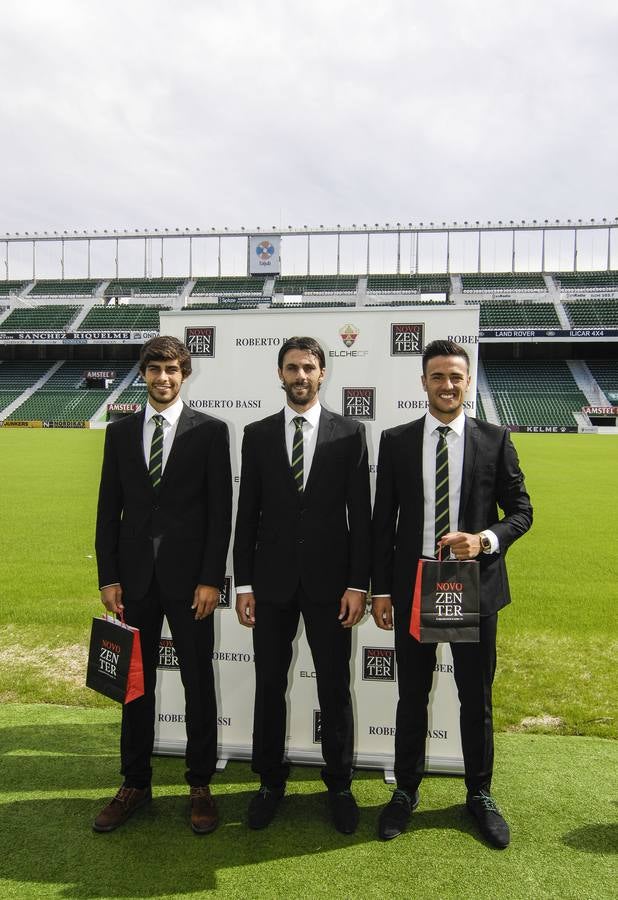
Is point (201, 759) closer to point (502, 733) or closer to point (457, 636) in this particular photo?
point (457, 636)

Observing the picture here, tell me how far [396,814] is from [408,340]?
7.99 feet

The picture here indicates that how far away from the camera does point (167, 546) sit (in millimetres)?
2756

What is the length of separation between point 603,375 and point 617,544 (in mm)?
35811

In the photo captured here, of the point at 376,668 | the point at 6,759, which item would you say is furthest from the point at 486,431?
the point at 6,759

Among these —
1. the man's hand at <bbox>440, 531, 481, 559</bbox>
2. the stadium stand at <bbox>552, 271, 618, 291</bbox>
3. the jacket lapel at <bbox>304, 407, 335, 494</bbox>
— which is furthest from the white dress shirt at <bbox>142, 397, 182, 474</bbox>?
the stadium stand at <bbox>552, 271, 618, 291</bbox>

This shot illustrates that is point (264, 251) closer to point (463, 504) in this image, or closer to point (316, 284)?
point (316, 284)

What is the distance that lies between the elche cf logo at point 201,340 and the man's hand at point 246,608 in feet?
5.00

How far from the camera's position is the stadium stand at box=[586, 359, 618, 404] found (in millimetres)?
37906

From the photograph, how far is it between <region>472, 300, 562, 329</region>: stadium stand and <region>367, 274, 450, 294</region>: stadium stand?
4.26 meters

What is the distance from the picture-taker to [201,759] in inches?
112

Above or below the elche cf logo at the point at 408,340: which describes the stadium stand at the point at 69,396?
above

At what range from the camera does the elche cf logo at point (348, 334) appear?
3.47 m

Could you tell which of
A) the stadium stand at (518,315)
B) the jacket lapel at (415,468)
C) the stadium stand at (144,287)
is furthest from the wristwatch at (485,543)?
the stadium stand at (144,287)

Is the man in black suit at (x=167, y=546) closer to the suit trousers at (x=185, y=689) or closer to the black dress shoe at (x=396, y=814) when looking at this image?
the suit trousers at (x=185, y=689)
